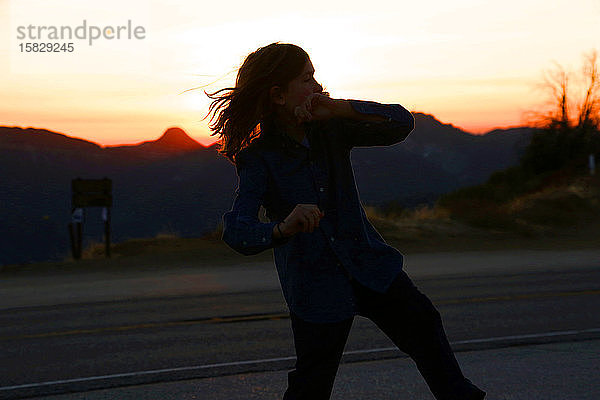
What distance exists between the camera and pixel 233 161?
11.3ft

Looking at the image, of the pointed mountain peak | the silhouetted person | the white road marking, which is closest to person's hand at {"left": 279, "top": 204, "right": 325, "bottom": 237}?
the silhouetted person

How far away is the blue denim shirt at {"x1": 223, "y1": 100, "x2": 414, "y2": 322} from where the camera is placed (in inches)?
134

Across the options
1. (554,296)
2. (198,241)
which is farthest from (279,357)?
(198,241)

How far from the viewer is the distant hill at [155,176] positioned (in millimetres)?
148250

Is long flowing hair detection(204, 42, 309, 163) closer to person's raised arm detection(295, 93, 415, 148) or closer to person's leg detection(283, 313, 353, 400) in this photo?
person's raised arm detection(295, 93, 415, 148)

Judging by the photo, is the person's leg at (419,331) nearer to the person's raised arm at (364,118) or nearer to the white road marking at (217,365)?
the person's raised arm at (364,118)

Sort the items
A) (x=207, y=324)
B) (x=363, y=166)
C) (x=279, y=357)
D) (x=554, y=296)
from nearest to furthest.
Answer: (x=279, y=357)
(x=207, y=324)
(x=554, y=296)
(x=363, y=166)

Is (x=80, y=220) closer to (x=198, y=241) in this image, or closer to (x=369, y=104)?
(x=198, y=241)

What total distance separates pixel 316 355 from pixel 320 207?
21.8 inches

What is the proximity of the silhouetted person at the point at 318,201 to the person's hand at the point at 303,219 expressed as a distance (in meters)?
0.26

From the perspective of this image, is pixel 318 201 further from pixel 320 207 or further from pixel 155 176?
pixel 155 176

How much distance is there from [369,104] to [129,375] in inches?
172

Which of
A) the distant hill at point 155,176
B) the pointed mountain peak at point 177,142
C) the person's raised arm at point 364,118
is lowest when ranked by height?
the distant hill at point 155,176

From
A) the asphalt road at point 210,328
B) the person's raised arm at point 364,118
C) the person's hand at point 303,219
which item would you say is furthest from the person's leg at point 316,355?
the asphalt road at point 210,328
